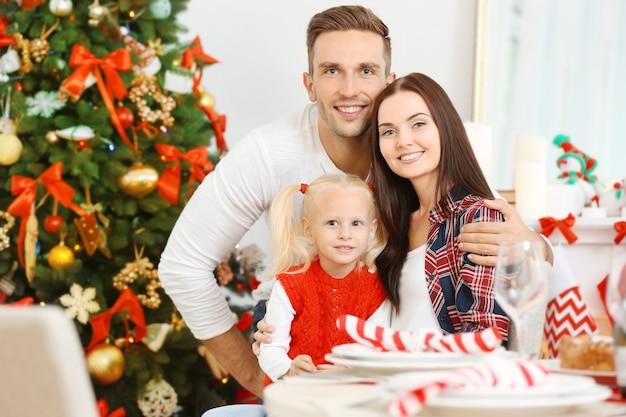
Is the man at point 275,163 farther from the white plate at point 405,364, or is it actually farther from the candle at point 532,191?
the white plate at point 405,364

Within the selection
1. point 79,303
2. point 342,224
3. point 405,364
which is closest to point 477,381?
point 405,364

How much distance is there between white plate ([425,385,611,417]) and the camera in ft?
3.35

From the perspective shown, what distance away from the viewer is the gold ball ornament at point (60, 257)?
2994 mm

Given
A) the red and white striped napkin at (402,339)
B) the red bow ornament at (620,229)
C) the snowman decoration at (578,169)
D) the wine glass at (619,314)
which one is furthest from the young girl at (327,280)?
the snowman decoration at (578,169)

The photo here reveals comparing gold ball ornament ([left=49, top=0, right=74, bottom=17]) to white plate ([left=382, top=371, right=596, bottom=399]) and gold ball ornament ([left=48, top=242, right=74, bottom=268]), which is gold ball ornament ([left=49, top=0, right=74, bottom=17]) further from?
white plate ([left=382, top=371, right=596, bottom=399])

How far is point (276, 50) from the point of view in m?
3.92

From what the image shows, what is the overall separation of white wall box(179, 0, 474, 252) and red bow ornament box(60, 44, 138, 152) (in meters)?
0.86

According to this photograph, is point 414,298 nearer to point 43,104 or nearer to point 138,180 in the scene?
point 138,180

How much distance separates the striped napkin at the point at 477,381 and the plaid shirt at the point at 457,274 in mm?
845

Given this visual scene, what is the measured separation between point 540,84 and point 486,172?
0.54 m

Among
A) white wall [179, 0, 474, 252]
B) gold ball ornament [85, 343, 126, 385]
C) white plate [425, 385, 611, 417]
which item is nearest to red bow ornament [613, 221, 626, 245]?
white wall [179, 0, 474, 252]

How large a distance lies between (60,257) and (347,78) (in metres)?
1.22

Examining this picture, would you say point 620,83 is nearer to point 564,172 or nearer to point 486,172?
point 564,172

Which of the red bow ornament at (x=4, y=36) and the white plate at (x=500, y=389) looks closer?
the white plate at (x=500, y=389)
